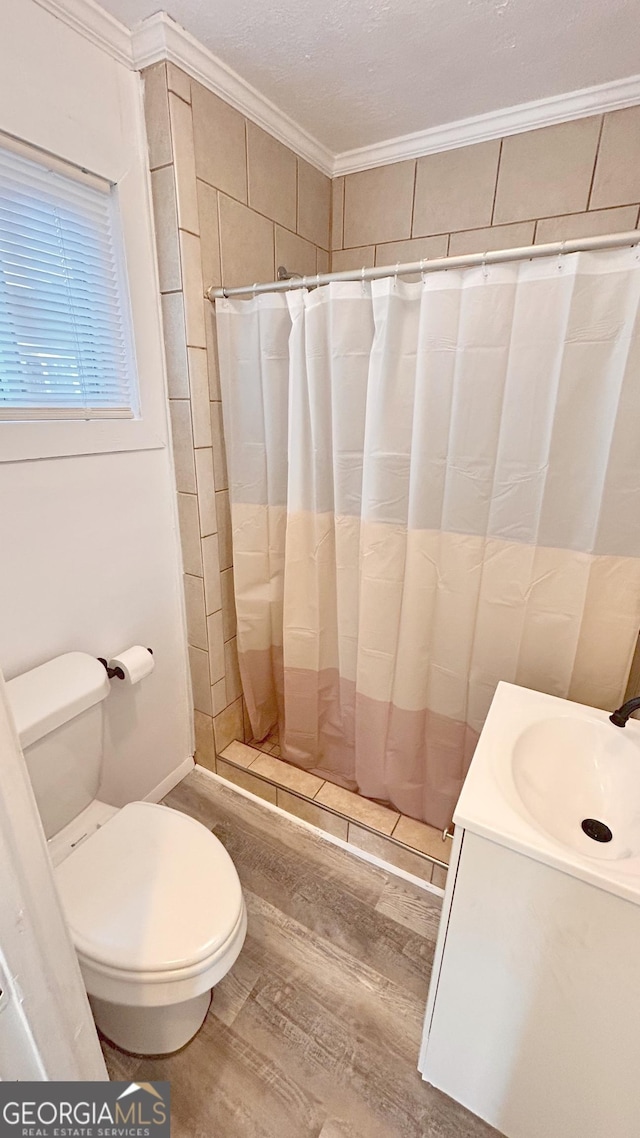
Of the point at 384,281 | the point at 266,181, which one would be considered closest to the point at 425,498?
the point at 384,281

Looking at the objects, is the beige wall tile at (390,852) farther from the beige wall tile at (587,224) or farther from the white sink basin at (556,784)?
the beige wall tile at (587,224)

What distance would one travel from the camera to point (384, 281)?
1164mm

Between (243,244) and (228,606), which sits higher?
(243,244)

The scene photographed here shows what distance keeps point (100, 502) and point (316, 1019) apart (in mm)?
1377

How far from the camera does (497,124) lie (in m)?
1.44

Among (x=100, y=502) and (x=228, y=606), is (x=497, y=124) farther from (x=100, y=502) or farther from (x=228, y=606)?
(x=228, y=606)

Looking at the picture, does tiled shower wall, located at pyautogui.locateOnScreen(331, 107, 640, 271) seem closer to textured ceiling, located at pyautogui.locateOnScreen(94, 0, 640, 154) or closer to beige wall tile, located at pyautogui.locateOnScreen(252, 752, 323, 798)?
textured ceiling, located at pyautogui.locateOnScreen(94, 0, 640, 154)

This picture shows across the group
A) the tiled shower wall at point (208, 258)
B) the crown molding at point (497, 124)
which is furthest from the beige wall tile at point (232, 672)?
the crown molding at point (497, 124)

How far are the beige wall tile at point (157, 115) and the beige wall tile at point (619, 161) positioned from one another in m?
1.18

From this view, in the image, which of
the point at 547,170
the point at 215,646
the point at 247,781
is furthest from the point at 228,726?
the point at 547,170

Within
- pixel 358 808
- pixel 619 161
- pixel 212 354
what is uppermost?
Result: pixel 619 161

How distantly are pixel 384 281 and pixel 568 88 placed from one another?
0.81m

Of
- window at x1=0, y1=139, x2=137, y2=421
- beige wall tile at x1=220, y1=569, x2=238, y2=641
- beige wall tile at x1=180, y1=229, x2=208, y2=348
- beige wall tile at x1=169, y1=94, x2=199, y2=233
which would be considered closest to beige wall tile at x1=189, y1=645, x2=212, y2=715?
beige wall tile at x1=220, y1=569, x2=238, y2=641

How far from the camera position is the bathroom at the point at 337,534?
967mm
